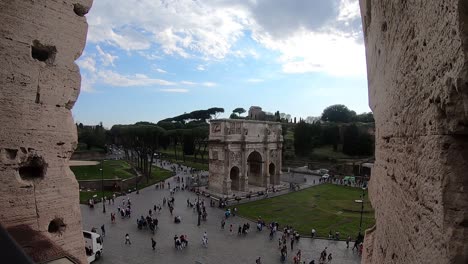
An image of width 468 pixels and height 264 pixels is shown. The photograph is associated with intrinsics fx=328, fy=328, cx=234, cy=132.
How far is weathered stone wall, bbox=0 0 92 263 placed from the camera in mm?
6506

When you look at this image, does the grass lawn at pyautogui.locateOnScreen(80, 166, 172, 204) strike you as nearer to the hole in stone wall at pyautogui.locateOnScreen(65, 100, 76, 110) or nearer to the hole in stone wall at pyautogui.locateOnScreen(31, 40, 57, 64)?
the hole in stone wall at pyautogui.locateOnScreen(65, 100, 76, 110)

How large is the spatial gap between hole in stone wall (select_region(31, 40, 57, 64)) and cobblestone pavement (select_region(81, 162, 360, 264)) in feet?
42.6

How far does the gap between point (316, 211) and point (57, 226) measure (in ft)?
78.4

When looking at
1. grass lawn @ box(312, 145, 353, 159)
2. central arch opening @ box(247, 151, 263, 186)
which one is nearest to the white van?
central arch opening @ box(247, 151, 263, 186)

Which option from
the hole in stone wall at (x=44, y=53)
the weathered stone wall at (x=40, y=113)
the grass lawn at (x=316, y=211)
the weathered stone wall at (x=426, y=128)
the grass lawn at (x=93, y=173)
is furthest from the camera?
the grass lawn at (x=93, y=173)

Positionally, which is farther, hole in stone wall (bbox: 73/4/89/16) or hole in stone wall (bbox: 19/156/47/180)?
hole in stone wall (bbox: 73/4/89/16)

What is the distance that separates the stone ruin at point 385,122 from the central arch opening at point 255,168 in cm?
3135

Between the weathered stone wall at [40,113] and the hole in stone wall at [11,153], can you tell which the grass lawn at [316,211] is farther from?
the hole in stone wall at [11,153]

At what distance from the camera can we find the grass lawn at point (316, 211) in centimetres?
2381

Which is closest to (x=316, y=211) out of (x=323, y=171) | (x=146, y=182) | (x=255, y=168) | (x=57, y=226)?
(x=255, y=168)

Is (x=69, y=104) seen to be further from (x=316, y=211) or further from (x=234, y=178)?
(x=234, y=178)

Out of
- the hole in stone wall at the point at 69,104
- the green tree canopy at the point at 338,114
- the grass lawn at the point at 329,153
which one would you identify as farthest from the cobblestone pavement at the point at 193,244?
the green tree canopy at the point at 338,114

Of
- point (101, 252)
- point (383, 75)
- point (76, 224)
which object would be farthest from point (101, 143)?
point (383, 75)

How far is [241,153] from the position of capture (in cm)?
3519
